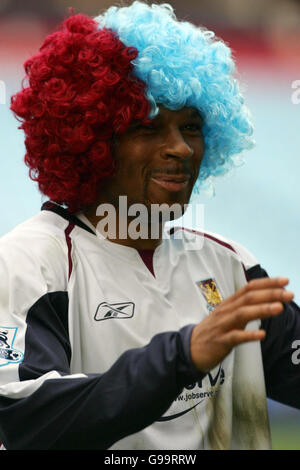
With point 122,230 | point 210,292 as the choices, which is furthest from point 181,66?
point 210,292

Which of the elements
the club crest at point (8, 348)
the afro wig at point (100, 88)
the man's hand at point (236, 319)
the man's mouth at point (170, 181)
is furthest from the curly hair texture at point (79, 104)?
the man's hand at point (236, 319)

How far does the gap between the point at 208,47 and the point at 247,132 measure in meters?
0.35

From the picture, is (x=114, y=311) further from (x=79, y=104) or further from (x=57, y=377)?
(x=79, y=104)

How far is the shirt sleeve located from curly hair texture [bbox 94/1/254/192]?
563mm

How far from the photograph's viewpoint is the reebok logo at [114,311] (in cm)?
192

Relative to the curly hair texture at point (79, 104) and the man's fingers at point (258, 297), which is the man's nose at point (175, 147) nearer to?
the curly hair texture at point (79, 104)

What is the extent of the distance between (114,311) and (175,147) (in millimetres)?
466

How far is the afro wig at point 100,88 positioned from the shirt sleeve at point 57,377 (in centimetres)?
34

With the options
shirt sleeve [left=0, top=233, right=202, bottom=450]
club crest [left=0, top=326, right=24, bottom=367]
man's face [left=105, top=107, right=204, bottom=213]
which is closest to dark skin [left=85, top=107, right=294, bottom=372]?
man's face [left=105, top=107, right=204, bottom=213]

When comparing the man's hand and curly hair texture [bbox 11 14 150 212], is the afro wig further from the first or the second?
the man's hand

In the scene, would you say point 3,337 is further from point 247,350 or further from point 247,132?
point 247,132

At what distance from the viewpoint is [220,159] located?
2.45 meters

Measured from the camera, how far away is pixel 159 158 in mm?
2023

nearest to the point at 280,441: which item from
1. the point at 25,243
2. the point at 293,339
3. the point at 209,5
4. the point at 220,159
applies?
the point at 293,339
